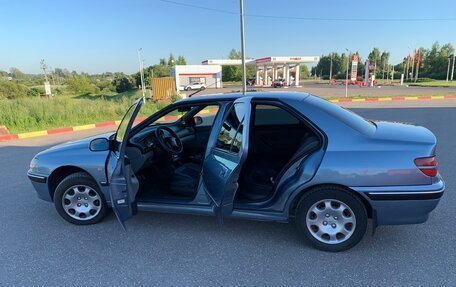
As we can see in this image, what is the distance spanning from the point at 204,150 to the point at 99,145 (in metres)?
1.21

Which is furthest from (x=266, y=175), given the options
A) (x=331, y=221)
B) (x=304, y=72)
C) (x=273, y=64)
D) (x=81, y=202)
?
(x=304, y=72)

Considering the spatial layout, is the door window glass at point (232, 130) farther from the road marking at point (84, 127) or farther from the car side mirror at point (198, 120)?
the road marking at point (84, 127)

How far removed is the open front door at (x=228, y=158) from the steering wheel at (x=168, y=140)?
0.78m

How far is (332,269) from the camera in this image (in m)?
2.55

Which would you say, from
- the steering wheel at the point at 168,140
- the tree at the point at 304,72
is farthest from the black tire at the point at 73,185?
the tree at the point at 304,72

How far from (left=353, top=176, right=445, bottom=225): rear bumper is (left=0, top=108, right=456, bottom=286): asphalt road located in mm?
407

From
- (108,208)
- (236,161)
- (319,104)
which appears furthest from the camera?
(108,208)

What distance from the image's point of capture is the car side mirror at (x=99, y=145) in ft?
10.6

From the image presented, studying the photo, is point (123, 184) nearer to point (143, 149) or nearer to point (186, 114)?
point (143, 149)

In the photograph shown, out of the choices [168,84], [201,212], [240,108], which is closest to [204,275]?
[201,212]

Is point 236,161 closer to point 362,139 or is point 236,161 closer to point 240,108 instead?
point 240,108

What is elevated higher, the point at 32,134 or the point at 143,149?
the point at 143,149

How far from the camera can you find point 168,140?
3814 millimetres

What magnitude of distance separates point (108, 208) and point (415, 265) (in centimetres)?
325
